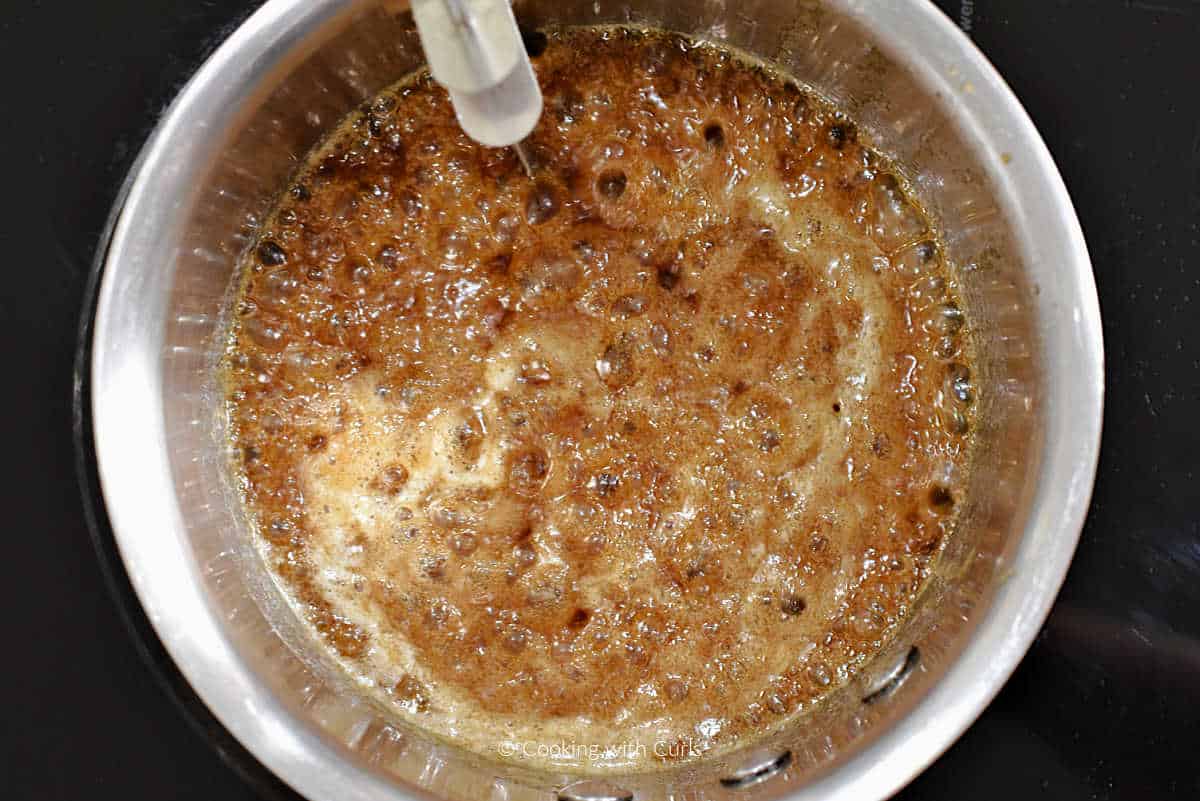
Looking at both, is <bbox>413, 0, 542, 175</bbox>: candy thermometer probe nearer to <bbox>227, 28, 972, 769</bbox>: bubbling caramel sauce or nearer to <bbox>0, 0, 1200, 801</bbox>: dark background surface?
<bbox>227, 28, 972, 769</bbox>: bubbling caramel sauce

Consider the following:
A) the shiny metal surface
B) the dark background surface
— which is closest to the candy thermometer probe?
the shiny metal surface

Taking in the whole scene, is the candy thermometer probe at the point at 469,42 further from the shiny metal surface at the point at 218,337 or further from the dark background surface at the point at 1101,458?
the dark background surface at the point at 1101,458

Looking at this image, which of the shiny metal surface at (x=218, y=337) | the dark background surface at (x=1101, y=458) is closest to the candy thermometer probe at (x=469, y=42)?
the shiny metal surface at (x=218, y=337)

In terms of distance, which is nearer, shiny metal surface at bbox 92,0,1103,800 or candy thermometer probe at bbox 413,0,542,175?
candy thermometer probe at bbox 413,0,542,175

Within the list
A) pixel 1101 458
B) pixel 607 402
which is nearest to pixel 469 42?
pixel 607 402

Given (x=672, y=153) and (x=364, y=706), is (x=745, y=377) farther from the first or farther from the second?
(x=364, y=706)

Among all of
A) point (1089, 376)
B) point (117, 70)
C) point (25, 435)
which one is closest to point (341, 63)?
point (117, 70)

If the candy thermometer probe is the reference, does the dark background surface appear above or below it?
below
